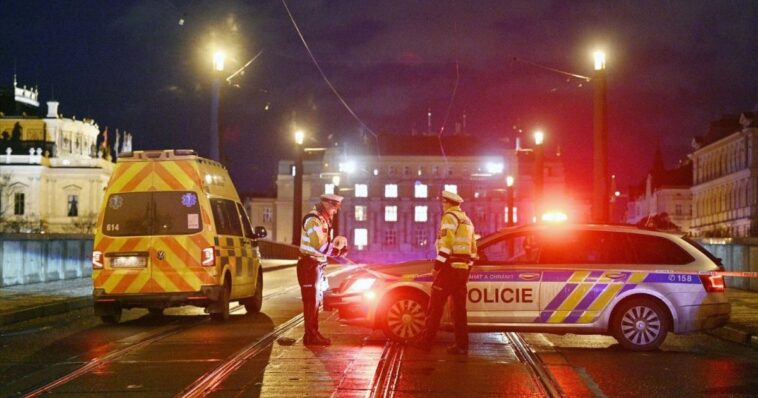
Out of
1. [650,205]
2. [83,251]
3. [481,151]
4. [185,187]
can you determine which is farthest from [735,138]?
[185,187]

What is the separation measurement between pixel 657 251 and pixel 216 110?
15138 mm

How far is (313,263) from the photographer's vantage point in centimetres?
1181

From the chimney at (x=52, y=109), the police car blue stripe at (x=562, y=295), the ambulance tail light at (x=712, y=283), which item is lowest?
the police car blue stripe at (x=562, y=295)

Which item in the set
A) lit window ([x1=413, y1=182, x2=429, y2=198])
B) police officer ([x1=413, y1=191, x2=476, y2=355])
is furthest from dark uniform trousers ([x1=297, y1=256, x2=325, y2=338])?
lit window ([x1=413, y1=182, x2=429, y2=198])

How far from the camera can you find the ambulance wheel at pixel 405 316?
38.3 ft

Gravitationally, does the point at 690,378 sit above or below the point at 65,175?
below

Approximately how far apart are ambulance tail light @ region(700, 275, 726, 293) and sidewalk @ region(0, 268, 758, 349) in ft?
3.51

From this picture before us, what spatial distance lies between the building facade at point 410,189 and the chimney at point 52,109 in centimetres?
3071

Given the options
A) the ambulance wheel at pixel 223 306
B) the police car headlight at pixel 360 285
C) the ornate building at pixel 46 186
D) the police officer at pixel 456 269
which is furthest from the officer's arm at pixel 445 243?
the ornate building at pixel 46 186

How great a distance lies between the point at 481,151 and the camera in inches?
4764

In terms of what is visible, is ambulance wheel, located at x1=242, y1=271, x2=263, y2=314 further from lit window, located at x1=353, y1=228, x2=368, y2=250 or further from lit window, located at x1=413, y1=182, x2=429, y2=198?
lit window, located at x1=413, y1=182, x2=429, y2=198

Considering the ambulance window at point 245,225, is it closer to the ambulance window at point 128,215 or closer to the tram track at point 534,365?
the ambulance window at point 128,215

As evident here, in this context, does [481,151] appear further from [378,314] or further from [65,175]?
[378,314]

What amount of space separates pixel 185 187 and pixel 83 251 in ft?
44.9
